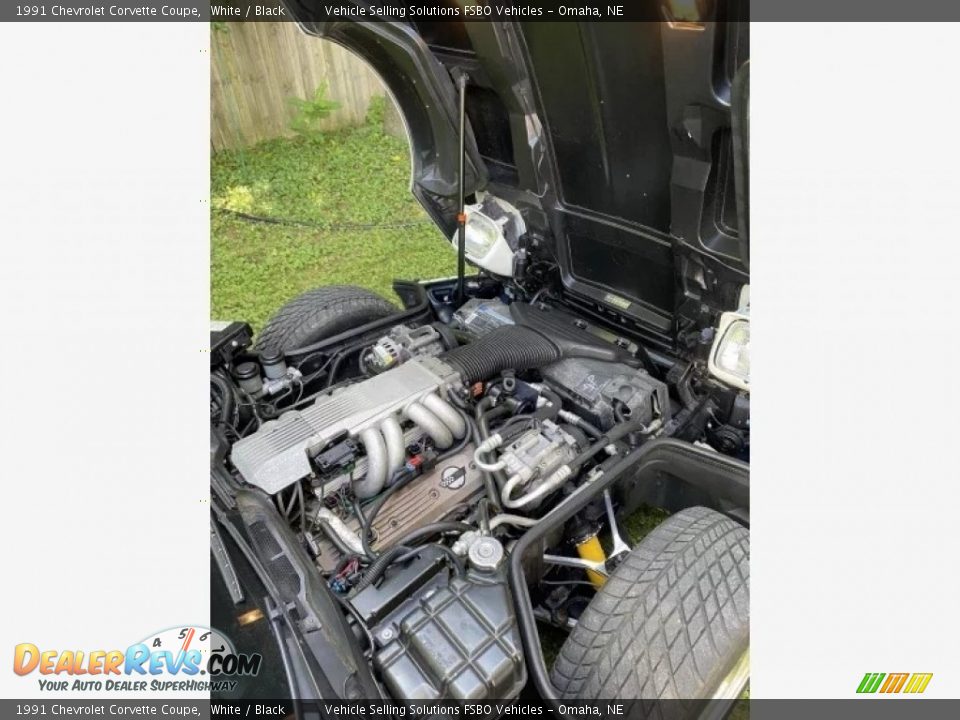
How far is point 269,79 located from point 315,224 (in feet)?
5.22

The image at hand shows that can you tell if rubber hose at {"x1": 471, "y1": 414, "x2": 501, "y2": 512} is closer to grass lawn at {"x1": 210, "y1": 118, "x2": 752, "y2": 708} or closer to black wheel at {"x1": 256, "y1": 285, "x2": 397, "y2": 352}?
black wheel at {"x1": 256, "y1": 285, "x2": 397, "y2": 352}

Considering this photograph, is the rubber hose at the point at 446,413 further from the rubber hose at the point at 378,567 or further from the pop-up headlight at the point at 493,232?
the pop-up headlight at the point at 493,232

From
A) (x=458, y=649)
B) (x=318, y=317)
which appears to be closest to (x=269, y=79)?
(x=318, y=317)

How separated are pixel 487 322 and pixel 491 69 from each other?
1.23m

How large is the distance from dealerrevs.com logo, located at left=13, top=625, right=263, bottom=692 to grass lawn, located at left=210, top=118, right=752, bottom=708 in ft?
10.7

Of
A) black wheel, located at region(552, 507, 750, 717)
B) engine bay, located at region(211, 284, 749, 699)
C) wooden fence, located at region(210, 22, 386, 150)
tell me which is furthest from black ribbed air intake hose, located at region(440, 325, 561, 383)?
wooden fence, located at region(210, 22, 386, 150)

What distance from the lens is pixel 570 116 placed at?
2426 millimetres

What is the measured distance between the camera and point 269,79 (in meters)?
5.92

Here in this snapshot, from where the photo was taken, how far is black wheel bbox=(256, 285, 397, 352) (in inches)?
126

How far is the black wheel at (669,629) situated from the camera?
1.69 metres

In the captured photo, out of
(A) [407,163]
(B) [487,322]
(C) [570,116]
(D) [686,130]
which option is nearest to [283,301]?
(B) [487,322]

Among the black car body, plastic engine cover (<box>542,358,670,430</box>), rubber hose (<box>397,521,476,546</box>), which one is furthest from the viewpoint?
plastic engine cover (<box>542,358,670,430</box>)

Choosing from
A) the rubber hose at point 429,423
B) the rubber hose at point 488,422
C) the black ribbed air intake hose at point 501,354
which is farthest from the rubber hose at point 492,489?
the black ribbed air intake hose at point 501,354

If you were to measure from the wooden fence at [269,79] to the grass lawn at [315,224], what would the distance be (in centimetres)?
18
